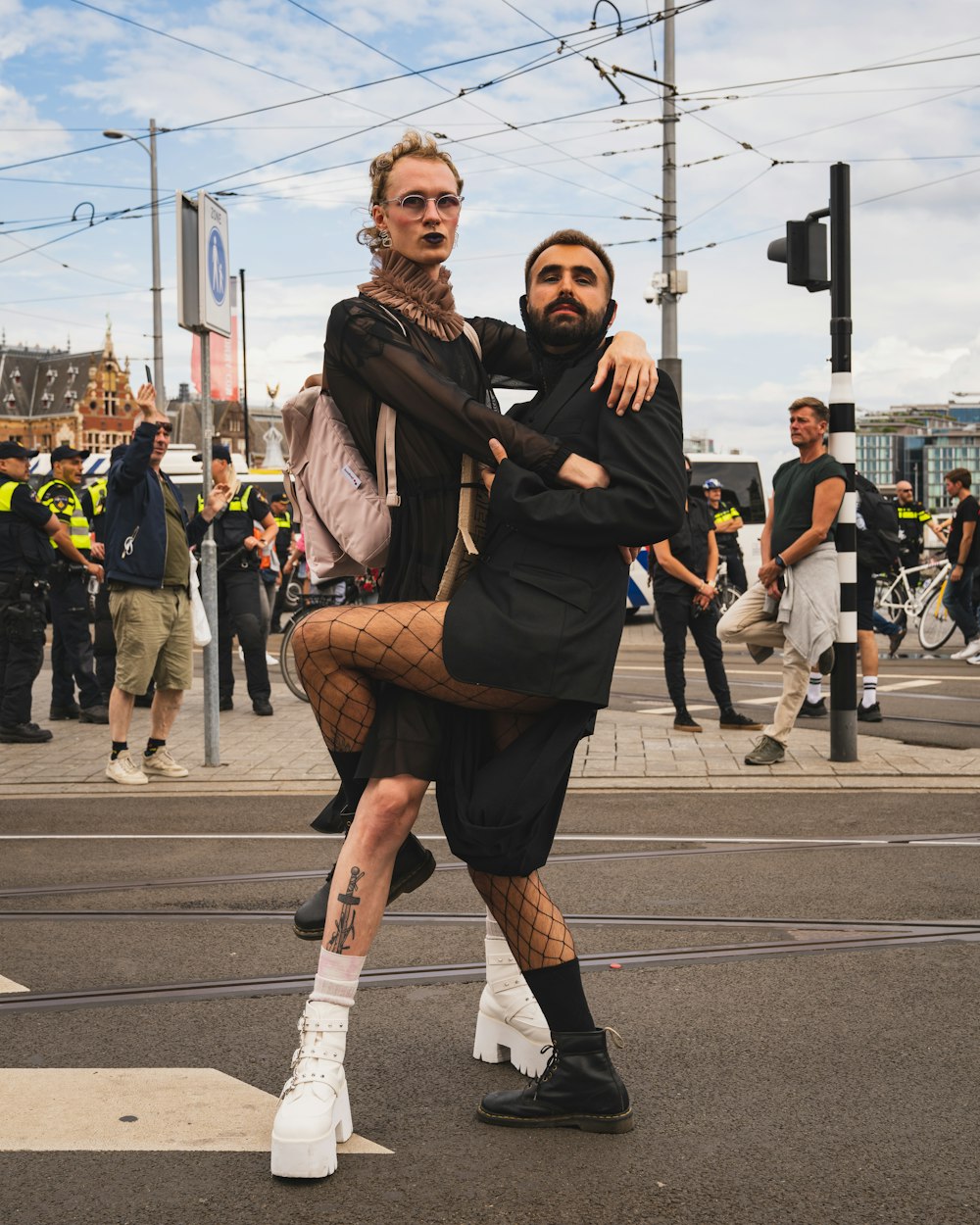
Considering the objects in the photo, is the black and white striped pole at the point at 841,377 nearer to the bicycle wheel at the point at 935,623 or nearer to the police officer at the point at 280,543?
→ the bicycle wheel at the point at 935,623

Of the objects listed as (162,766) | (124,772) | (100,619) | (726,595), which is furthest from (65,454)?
(726,595)

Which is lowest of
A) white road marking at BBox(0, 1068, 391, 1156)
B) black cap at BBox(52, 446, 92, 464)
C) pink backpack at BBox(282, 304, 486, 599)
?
white road marking at BBox(0, 1068, 391, 1156)

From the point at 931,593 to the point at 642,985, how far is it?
13.5 m

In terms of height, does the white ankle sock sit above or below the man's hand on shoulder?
below

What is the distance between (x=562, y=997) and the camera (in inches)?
124

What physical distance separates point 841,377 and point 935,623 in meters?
8.69

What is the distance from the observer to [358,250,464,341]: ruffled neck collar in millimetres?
3225

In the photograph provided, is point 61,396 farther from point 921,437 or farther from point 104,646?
point 104,646

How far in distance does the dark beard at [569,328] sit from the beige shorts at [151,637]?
5.41 m

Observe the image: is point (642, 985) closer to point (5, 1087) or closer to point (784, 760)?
point (5, 1087)

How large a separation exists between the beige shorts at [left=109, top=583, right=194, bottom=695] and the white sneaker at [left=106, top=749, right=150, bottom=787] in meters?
0.46

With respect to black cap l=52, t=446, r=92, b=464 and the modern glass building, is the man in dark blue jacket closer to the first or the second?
black cap l=52, t=446, r=92, b=464

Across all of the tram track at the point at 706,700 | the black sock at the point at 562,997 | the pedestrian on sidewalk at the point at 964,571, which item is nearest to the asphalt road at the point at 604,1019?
the black sock at the point at 562,997

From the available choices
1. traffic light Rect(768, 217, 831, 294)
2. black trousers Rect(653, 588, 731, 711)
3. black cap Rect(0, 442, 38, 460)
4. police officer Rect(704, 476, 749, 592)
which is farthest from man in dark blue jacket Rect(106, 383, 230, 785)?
police officer Rect(704, 476, 749, 592)
